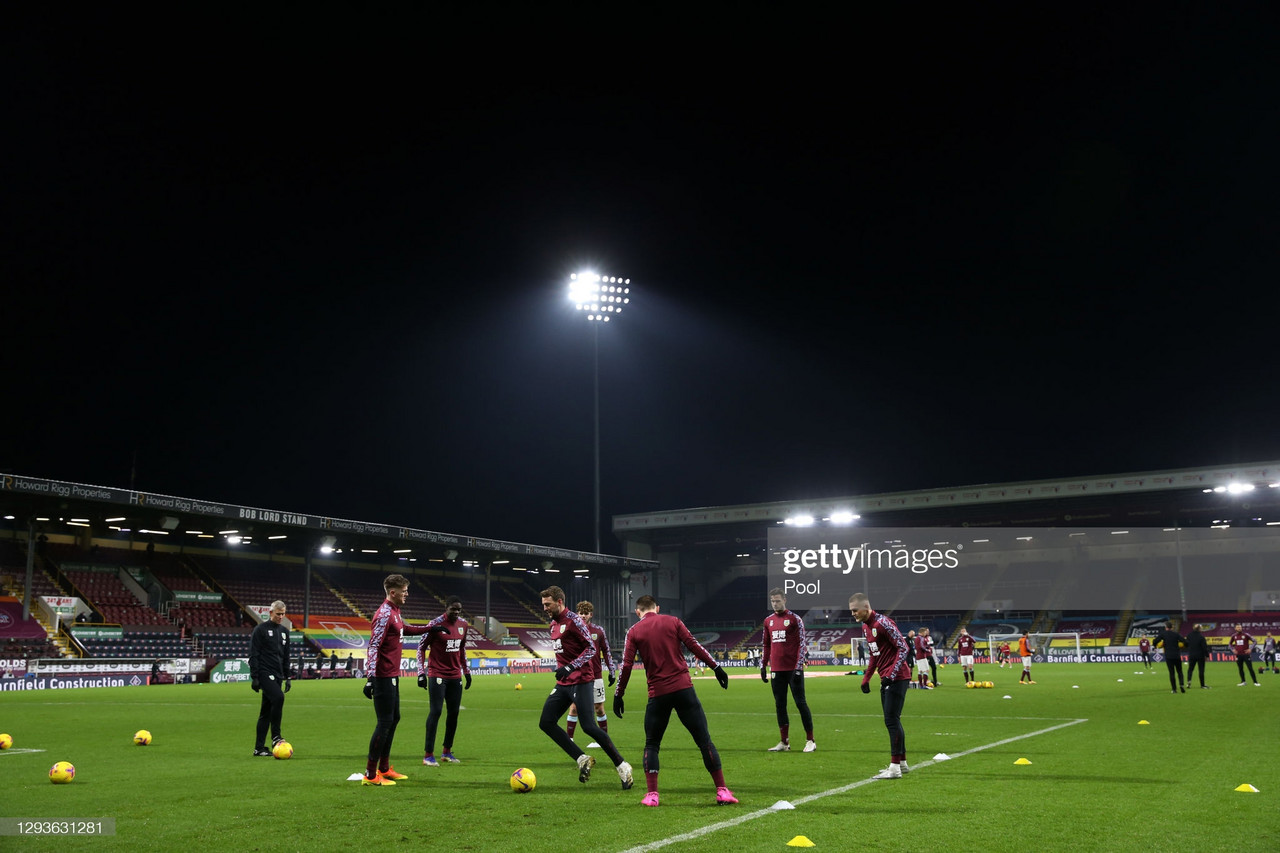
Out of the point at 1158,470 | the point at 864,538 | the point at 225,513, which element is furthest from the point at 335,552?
the point at 1158,470

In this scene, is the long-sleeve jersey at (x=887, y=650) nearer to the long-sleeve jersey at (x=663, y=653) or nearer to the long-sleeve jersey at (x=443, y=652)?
the long-sleeve jersey at (x=663, y=653)

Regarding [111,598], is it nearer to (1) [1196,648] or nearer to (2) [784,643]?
(2) [784,643]

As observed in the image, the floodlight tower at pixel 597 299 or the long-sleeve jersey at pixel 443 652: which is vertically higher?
the floodlight tower at pixel 597 299

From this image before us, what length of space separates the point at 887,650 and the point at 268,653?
320 inches

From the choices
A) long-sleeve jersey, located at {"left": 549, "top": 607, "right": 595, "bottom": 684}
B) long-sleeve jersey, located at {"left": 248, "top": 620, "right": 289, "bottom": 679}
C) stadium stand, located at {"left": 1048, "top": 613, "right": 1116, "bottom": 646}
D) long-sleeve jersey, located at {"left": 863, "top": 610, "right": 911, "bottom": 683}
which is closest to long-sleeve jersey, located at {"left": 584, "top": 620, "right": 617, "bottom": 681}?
long-sleeve jersey, located at {"left": 549, "top": 607, "right": 595, "bottom": 684}

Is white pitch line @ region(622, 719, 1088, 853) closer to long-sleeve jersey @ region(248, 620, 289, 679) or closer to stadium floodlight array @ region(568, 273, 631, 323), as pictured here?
long-sleeve jersey @ region(248, 620, 289, 679)

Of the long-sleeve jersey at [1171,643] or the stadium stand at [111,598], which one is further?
the stadium stand at [111,598]

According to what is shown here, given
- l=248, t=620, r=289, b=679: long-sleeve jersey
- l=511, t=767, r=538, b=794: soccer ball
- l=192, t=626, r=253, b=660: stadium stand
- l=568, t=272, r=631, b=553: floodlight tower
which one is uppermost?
l=568, t=272, r=631, b=553: floodlight tower

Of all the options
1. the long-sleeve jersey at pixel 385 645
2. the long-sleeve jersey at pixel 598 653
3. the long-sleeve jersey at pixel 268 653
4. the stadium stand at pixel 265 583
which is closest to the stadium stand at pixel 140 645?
the stadium stand at pixel 265 583

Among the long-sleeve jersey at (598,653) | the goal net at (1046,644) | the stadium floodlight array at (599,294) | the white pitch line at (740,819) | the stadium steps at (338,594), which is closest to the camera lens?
the white pitch line at (740,819)

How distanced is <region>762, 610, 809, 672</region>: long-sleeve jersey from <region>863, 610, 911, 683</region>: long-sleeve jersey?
6.77 ft

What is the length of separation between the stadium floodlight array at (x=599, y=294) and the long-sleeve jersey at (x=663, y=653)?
5373cm

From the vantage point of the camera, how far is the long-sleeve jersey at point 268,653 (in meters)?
12.8

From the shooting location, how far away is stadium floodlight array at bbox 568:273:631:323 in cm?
6175
